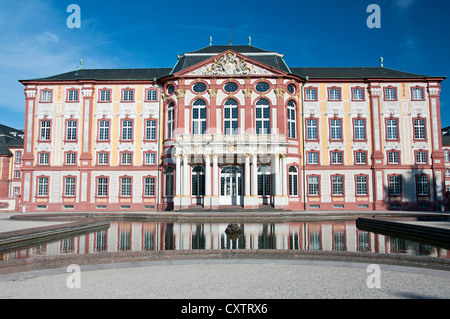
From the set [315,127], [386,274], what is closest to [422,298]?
[386,274]

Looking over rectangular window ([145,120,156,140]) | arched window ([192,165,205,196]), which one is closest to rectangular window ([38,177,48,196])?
rectangular window ([145,120,156,140])

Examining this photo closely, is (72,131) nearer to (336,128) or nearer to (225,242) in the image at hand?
(336,128)

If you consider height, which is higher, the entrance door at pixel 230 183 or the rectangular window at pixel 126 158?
the rectangular window at pixel 126 158

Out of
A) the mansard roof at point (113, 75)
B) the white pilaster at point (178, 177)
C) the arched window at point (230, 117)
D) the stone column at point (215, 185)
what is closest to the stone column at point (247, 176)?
the stone column at point (215, 185)

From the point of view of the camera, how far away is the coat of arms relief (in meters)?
36.9

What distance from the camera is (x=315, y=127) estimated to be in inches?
1508

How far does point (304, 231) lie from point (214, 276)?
402 inches

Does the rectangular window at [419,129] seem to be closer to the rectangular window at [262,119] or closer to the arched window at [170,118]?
the rectangular window at [262,119]

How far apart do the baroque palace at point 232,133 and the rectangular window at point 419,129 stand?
0.10m

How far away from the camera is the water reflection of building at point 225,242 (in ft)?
40.3

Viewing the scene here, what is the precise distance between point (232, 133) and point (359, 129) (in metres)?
13.5

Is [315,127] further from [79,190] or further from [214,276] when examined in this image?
[214,276]

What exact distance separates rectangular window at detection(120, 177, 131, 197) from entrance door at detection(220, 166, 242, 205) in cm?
968
